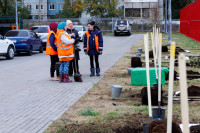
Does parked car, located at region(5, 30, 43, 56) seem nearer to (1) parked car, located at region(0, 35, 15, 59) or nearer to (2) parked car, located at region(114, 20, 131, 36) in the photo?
(1) parked car, located at region(0, 35, 15, 59)

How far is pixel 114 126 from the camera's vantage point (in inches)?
258

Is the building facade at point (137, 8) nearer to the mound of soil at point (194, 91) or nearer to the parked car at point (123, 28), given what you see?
the parked car at point (123, 28)

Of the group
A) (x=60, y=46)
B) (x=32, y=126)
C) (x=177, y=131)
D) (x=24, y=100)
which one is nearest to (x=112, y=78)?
(x=60, y=46)

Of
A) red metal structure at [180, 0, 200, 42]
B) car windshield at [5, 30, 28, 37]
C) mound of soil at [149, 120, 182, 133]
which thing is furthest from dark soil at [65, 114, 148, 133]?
red metal structure at [180, 0, 200, 42]

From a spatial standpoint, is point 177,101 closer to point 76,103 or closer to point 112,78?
point 76,103

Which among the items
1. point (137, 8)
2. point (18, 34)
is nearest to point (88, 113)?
point (18, 34)

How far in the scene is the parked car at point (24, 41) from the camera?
25.2 m

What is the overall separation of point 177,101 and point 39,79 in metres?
5.96

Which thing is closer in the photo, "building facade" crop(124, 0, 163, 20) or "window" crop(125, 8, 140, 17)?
"building facade" crop(124, 0, 163, 20)

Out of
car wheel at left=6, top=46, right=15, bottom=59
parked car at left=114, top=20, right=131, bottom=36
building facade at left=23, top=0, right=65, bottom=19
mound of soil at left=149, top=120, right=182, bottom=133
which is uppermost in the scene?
building facade at left=23, top=0, right=65, bottom=19

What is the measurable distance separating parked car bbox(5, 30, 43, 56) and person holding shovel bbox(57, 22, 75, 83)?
13.2 metres

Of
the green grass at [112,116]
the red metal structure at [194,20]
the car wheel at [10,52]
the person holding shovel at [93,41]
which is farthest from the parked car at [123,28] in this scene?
the green grass at [112,116]

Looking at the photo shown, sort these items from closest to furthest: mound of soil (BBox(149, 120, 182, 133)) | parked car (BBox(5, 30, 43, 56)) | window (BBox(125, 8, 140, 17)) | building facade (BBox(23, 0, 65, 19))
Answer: mound of soil (BBox(149, 120, 182, 133)) → parked car (BBox(5, 30, 43, 56)) → window (BBox(125, 8, 140, 17)) → building facade (BBox(23, 0, 65, 19))

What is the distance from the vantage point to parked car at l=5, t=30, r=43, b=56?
25219mm
